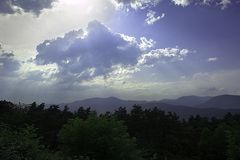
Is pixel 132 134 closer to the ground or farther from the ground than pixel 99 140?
closer to the ground

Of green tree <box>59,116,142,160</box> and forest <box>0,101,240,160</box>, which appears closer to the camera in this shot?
green tree <box>59,116,142,160</box>

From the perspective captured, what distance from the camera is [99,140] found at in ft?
147

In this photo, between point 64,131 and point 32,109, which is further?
point 32,109

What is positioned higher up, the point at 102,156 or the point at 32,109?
the point at 32,109

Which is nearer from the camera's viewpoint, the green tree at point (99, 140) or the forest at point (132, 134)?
the green tree at point (99, 140)

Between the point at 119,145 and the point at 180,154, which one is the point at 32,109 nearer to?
the point at 180,154

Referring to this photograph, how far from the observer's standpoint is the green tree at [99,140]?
4397cm

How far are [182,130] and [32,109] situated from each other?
43.5 m

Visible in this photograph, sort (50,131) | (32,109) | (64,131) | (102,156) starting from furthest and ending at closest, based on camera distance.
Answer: (32,109) → (50,131) → (64,131) → (102,156)

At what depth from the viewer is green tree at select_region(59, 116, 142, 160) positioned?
144 ft

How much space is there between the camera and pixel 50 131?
9462cm

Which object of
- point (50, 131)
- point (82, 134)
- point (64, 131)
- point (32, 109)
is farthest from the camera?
point (32, 109)

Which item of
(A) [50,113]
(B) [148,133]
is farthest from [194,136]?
(A) [50,113]

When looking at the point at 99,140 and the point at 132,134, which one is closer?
the point at 99,140
